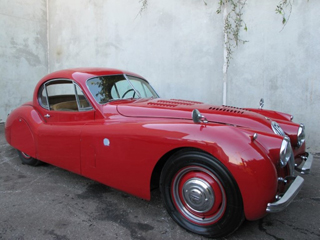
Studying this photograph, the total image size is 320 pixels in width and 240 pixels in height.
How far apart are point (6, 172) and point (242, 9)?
200 inches

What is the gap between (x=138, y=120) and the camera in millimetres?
2516

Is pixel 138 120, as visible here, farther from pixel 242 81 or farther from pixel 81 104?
pixel 242 81

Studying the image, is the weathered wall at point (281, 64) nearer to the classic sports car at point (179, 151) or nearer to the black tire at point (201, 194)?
the classic sports car at point (179, 151)

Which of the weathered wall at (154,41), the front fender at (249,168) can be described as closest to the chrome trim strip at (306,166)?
the front fender at (249,168)

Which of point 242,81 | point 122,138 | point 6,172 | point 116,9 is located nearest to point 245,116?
point 122,138

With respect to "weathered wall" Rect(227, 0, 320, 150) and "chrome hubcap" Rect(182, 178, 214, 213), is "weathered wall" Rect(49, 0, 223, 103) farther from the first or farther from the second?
"chrome hubcap" Rect(182, 178, 214, 213)

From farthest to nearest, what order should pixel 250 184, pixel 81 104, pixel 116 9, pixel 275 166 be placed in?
pixel 116 9 < pixel 81 104 < pixel 275 166 < pixel 250 184

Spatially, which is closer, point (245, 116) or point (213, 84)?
point (245, 116)

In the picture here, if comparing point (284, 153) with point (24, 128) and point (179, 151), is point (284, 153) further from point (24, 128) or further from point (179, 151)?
point (24, 128)

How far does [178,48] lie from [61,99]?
289cm

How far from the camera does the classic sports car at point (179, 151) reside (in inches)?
72.5

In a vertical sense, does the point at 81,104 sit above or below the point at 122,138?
above

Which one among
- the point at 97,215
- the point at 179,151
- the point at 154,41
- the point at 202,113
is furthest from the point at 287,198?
the point at 154,41

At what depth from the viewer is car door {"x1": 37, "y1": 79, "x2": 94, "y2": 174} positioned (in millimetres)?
2822
